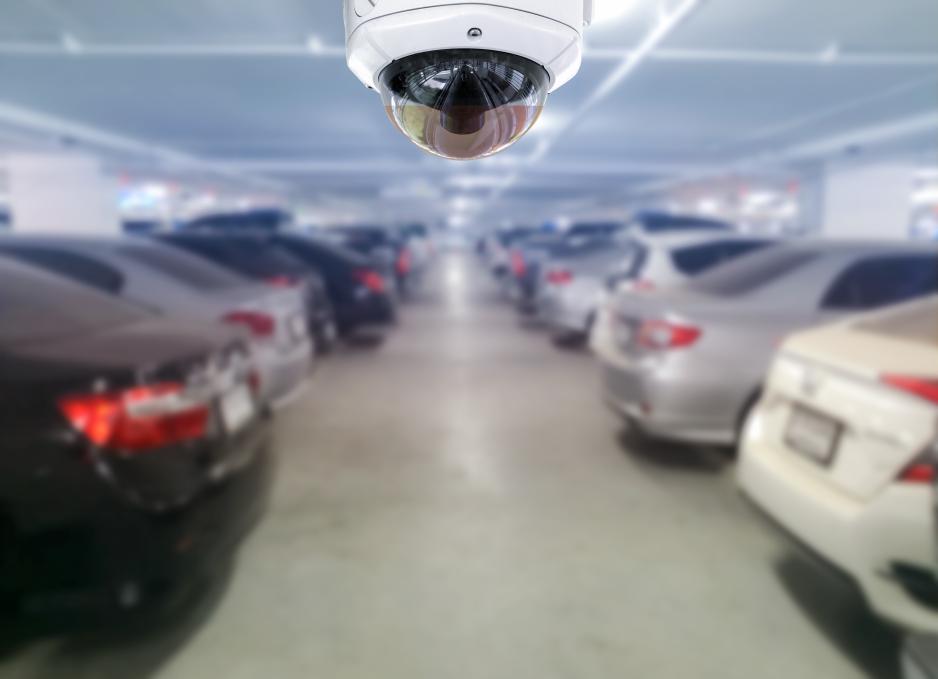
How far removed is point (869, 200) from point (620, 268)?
11.5 metres

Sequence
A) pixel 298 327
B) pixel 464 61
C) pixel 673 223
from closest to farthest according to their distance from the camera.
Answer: pixel 464 61 → pixel 298 327 → pixel 673 223

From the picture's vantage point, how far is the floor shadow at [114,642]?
6.82 feet

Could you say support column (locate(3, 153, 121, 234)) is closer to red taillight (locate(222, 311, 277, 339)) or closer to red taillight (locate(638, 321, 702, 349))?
red taillight (locate(222, 311, 277, 339))

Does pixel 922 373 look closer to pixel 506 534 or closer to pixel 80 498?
pixel 506 534

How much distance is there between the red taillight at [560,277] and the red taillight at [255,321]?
4797 mm

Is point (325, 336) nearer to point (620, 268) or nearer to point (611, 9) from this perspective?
point (620, 268)

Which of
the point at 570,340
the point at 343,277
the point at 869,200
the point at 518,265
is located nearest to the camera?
the point at 343,277

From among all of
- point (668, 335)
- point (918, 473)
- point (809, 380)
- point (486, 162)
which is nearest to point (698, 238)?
point (668, 335)

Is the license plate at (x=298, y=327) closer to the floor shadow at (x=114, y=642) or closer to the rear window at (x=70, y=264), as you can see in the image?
the rear window at (x=70, y=264)

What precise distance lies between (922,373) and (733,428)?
1.93m

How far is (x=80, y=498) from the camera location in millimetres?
2041

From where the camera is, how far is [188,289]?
462 centimetres

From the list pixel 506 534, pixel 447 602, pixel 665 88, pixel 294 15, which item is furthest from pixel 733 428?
pixel 665 88

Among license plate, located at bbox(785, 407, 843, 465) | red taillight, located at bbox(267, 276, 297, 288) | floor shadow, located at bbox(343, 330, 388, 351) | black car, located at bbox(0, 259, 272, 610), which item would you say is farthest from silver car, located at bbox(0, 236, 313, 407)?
floor shadow, located at bbox(343, 330, 388, 351)
